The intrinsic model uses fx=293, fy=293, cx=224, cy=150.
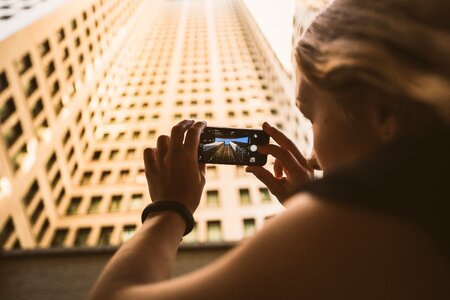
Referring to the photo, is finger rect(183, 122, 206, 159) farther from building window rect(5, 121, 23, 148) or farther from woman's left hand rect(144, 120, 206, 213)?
building window rect(5, 121, 23, 148)

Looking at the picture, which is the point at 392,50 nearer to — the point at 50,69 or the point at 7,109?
the point at 7,109

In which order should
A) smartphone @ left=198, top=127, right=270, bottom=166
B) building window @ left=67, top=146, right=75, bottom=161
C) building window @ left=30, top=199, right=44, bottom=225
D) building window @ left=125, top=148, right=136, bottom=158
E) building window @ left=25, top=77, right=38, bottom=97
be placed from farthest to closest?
building window @ left=125, top=148, right=136, bottom=158 < building window @ left=67, top=146, right=75, bottom=161 < building window @ left=25, top=77, right=38, bottom=97 < building window @ left=30, top=199, right=44, bottom=225 < smartphone @ left=198, top=127, right=270, bottom=166

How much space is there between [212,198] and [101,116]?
1507cm

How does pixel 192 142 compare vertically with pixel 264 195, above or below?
above

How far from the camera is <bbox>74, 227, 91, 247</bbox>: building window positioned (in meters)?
19.8

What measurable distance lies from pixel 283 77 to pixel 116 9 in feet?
73.6

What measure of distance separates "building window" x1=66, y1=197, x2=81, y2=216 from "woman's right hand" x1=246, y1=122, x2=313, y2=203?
2292cm

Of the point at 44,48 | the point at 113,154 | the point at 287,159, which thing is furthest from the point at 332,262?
the point at 113,154

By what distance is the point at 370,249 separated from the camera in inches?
23.0

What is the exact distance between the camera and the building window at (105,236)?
19875 mm

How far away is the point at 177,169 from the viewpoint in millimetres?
1187

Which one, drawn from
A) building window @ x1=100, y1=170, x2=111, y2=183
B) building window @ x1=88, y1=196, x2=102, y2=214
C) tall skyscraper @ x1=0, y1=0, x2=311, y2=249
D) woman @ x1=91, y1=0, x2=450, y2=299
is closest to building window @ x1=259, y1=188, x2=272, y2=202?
tall skyscraper @ x1=0, y1=0, x2=311, y2=249

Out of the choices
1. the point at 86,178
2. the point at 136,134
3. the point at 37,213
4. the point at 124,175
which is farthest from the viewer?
the point at 136,134

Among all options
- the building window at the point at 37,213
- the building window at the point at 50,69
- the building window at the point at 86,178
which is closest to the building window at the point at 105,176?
the building window at the point at 86,178
